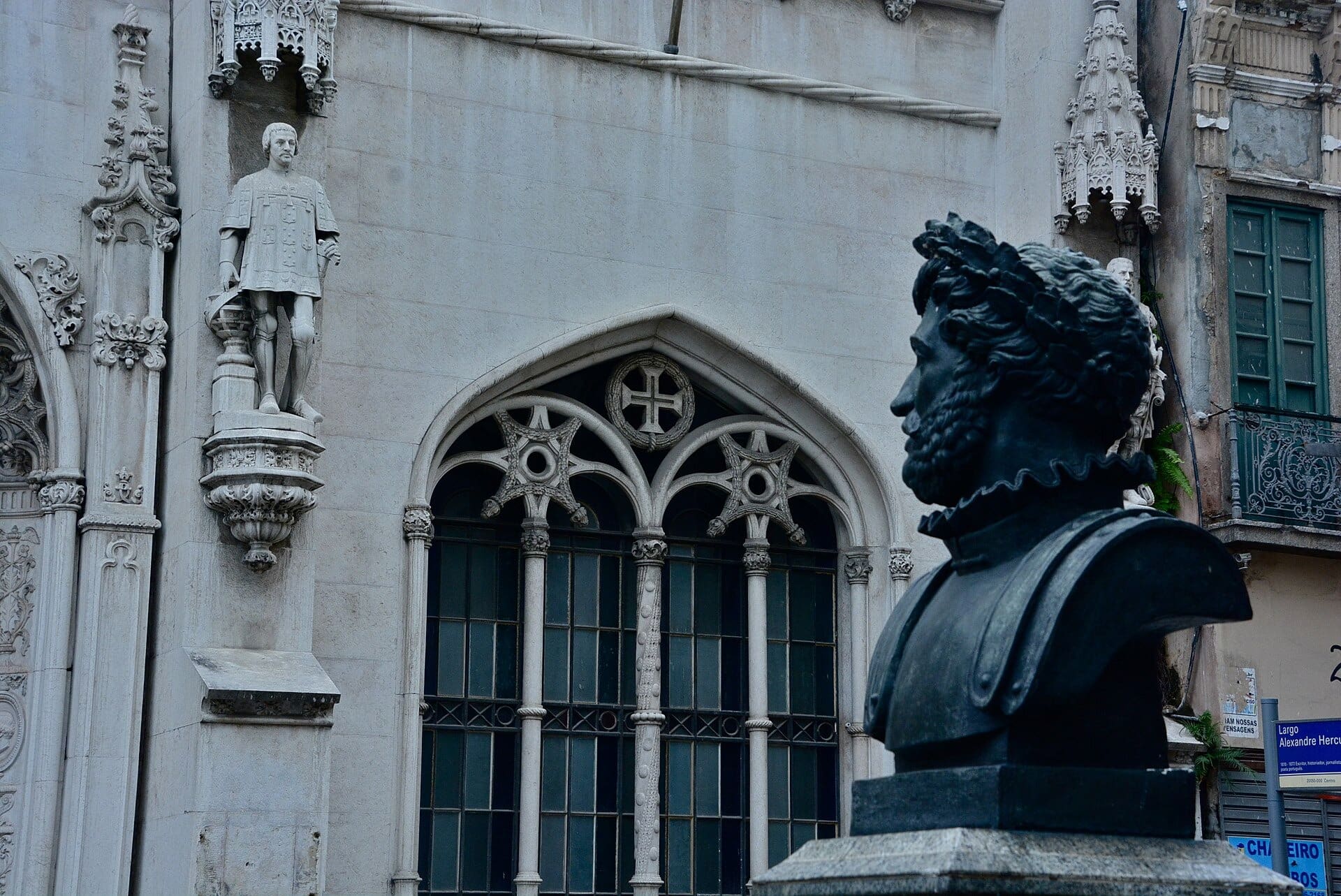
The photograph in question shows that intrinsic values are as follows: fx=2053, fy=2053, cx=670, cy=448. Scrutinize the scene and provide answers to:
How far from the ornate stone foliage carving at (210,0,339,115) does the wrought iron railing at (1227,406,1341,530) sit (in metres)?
7.55

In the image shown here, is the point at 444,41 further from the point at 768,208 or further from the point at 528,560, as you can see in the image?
the point at 528,560

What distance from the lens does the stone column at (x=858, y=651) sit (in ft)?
48.8

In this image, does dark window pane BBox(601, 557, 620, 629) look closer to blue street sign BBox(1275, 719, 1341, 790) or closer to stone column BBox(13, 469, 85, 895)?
stone column BBox(13, 469, 85, 895)

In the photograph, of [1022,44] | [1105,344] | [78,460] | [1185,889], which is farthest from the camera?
[1022,44]

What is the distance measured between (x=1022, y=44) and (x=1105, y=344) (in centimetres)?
1192

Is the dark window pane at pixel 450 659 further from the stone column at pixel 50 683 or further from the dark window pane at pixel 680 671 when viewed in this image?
the stone column at pixel 50 683

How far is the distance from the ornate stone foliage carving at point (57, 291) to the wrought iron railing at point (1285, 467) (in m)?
8.68

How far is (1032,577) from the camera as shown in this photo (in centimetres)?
460

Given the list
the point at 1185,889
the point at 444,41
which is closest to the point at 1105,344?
the point at 1185,889

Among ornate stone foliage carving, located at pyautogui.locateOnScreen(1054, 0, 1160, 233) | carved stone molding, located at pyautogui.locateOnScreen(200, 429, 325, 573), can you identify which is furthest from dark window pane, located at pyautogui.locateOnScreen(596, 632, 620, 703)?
ornate stone foliage carving, located at pyautogui.locateOnScreen(1054, 0, 1160, 233)

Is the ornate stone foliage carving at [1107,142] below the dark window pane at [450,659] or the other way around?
the other way around

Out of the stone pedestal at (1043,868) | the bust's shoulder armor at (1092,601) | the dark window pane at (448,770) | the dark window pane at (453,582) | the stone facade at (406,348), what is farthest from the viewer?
the dark window pane at (453,582)

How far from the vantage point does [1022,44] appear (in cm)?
1617

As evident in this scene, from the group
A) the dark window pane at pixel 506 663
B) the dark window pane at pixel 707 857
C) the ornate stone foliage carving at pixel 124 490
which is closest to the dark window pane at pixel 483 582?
the dark window pane at pixel 506 663
